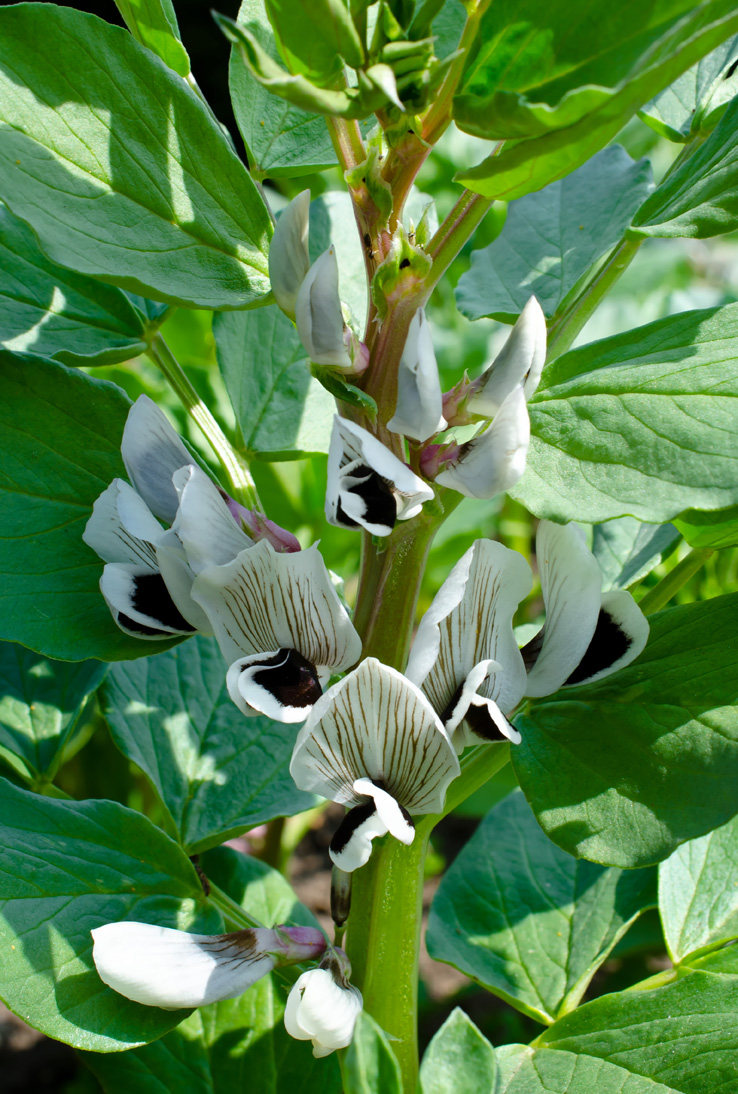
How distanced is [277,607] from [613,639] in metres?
0.22

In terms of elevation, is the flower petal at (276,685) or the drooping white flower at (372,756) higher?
the flower petal at (276,685)

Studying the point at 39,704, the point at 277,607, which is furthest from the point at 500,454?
the point at 39,704

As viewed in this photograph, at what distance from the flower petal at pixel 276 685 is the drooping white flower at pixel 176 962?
0.55 feet

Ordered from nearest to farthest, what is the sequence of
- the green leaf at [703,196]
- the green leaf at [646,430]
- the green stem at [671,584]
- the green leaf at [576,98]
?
the green leaf at [576,98] < the green leaf at [646,430] < the green leaf at [703,196] < the green stem at [671,584]

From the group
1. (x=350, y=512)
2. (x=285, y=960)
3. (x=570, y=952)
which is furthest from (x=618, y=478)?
(x=570, y=952)

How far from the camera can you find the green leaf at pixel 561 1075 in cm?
66

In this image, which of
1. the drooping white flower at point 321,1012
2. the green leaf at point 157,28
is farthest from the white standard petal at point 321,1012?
the green leaf at point 157,28

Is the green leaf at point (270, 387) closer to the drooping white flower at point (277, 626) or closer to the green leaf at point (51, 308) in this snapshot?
the green leaf at point (51, 308)

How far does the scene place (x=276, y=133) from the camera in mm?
792

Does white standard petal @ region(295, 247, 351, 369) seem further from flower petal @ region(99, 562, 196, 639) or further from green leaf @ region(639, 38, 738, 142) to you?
green leaf @ region(639, 38, 738, 142)

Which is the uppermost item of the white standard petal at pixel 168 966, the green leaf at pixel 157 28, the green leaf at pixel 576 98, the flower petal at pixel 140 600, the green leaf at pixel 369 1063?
the green leaf at pixel 157 28

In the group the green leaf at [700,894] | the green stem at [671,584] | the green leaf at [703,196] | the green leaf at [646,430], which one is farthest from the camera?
the green leaf at [700,894]

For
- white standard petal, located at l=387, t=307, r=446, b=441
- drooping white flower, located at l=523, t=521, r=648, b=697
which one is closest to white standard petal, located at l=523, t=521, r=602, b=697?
drooping white flower, located at l=523, t=521, r=648, b=697

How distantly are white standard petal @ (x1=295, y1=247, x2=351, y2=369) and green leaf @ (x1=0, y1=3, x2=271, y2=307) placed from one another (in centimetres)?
11
